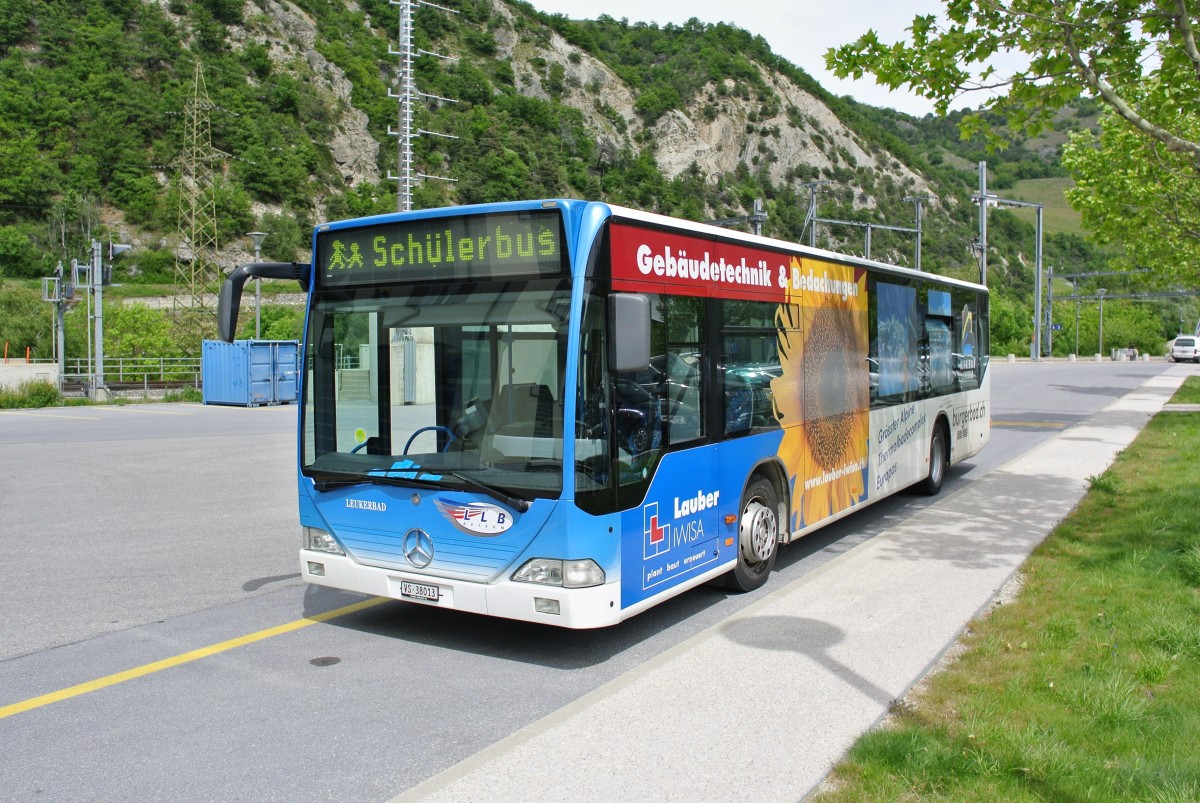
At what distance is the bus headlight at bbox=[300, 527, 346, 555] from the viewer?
6.52 m

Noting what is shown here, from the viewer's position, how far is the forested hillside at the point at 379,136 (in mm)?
82250

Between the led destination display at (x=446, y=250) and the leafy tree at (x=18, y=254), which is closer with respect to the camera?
the led destination display at (x=446, y=250)

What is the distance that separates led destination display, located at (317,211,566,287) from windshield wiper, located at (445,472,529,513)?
1.21m

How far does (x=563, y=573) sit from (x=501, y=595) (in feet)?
1.40

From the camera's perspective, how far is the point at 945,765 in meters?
4.21

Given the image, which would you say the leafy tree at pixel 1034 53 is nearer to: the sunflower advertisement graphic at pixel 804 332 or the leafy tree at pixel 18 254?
the sunflower advertisement graphic at pixel 804 332

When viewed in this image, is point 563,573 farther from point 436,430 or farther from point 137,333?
point 137,333

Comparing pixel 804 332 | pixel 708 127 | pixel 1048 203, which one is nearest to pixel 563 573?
pixel 804 332

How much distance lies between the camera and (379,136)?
4119 inches

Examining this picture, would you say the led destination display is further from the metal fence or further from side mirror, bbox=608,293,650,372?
the metal fence

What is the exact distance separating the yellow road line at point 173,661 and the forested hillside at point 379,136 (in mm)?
41654

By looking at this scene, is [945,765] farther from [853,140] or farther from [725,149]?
[853,140]

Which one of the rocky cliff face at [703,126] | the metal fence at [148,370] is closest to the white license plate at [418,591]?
the metal fence at [148,370]

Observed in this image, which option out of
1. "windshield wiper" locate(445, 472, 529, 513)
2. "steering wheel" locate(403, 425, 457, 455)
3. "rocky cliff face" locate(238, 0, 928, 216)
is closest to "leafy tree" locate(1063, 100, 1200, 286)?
"steering wheel" locate(403, 425, 457, 455)
